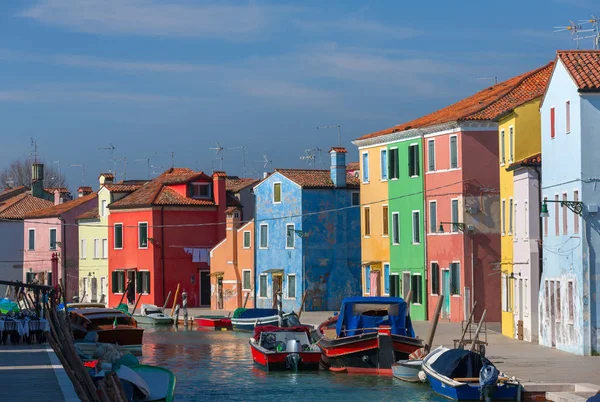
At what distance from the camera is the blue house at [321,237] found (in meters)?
62.1

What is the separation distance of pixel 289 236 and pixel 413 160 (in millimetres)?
10955

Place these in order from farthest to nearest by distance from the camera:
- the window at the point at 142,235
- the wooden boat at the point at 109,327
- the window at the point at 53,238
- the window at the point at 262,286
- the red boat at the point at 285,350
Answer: the window at the point at 53,238, the window at the point at 142,235, the window at the point at 262,286, the wooden boat at the point at 109,327, the red boat at the point at 285,350

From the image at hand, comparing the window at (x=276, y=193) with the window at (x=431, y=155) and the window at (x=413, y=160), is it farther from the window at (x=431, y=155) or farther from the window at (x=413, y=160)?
the window at (x=431, y=155)

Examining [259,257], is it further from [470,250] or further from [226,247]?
[470,250]

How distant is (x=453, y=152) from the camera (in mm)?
51062

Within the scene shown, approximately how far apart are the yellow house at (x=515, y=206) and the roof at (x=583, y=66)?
5.29 meters

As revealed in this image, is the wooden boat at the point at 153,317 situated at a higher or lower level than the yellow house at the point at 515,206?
lower

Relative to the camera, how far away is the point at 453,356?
3039cm

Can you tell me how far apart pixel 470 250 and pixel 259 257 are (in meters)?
18.6

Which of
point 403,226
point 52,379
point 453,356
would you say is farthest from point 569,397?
point 403,226

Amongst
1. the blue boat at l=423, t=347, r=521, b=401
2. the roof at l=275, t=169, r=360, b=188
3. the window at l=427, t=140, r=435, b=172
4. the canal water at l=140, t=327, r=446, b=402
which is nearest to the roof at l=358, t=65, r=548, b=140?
the window at l=427, t=140, r=435, b=172

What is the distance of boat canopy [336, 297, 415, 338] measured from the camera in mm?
38906

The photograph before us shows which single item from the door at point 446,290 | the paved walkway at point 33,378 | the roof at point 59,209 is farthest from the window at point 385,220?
the roof at point 59,209

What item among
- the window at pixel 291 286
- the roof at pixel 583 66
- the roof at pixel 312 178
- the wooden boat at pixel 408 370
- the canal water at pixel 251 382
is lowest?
the canal water at pixel 251 382
